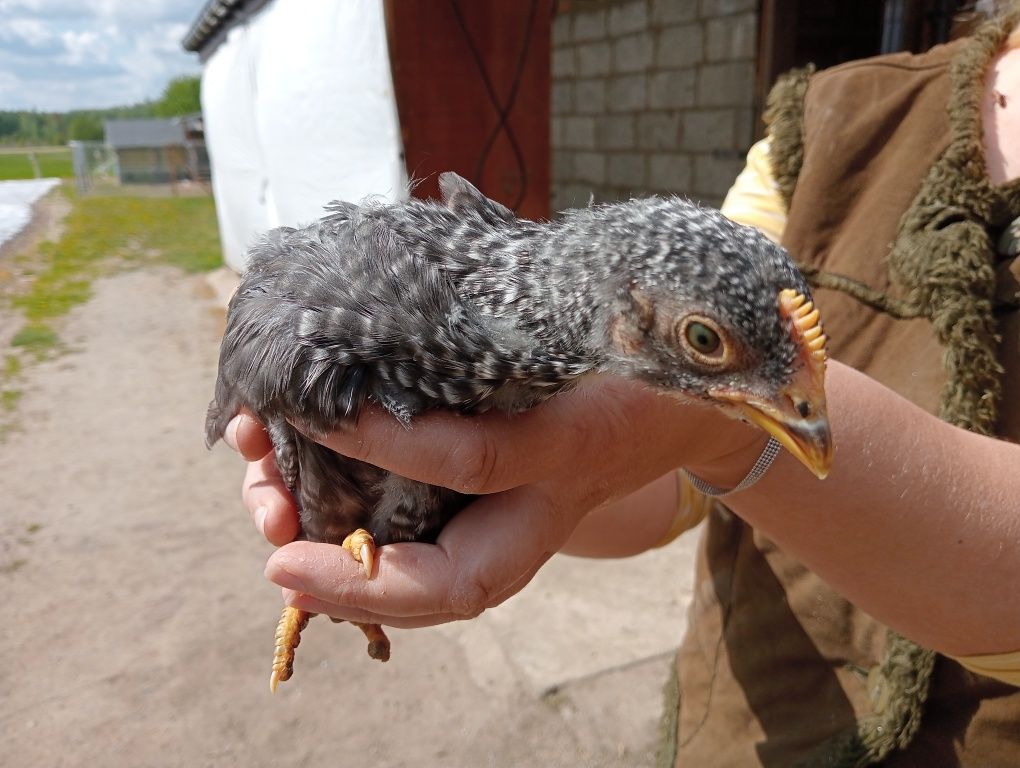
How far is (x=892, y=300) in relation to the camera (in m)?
2.22

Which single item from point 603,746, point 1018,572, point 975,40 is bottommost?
point 603,746

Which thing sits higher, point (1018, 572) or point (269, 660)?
point (1018, 572)

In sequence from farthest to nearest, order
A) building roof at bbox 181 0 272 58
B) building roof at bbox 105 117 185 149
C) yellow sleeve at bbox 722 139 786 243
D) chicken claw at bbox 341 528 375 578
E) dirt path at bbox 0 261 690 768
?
building roof at bbox 105 117 185 149 → building roof at bbox 181 0 272 58 → dirt path at bbox 0 261 690 768 → yellow sleeve at bbox 722 139 786 243 → chicken claw at bbox 341 528 375 578

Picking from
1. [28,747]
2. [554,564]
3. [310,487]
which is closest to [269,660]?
[28,747]

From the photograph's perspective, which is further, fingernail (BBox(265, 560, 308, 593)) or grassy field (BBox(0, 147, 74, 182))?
grassy field (BBox(0, 147, 74, 182))

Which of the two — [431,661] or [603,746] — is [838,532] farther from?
[431,661]

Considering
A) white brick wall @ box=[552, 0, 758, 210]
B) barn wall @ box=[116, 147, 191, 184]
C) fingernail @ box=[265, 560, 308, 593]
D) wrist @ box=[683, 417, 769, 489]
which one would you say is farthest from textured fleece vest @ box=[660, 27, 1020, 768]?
barn wall @ box=[116, 147, 191, 184]

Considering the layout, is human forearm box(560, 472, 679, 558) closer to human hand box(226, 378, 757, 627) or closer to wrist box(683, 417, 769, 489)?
wrist box(683, 417, 769, 489)

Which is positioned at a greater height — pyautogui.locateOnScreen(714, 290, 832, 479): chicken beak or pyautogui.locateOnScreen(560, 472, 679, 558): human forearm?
pyautogui.locateOnScreen(714, 290, 832, 479): chicken beak

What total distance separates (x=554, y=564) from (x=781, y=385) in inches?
179

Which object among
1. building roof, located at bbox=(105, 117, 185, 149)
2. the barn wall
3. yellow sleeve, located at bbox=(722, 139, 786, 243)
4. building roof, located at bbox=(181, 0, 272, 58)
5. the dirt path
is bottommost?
the dirt path

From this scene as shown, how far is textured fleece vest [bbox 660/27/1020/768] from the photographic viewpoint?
2.09 m

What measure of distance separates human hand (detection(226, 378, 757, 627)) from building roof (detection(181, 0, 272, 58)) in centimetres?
1137

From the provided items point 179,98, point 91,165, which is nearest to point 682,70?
point 91,165
